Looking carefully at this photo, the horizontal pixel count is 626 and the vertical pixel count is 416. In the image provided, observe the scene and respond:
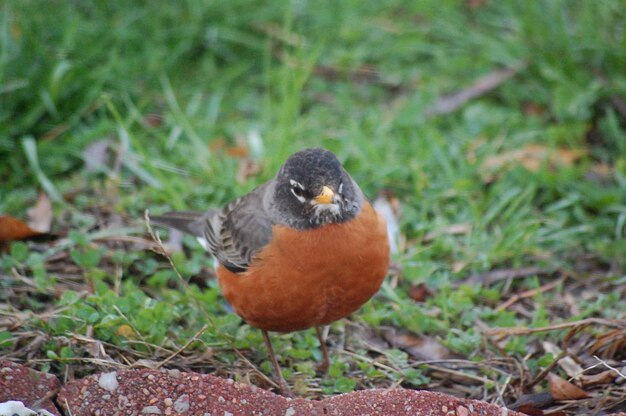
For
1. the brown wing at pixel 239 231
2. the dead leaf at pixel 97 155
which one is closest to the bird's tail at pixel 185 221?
the brown wing at pixel 239 231

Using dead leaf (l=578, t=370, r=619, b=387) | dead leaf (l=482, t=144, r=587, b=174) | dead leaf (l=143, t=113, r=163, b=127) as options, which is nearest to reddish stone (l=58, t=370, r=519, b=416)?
dead leaf (l=578, t=370, r=619, b=387)

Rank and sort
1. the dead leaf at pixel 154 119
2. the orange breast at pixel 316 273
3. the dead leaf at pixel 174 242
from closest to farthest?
the orange breast at pixel 316 273 < the dead leaf at pixel 174 242 < the dead leaf at pixel 154 119

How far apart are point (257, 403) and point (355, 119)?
383cm

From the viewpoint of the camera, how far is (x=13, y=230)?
545cm

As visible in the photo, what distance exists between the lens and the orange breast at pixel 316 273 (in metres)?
4.34

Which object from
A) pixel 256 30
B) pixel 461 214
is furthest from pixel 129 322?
pixel 256 30

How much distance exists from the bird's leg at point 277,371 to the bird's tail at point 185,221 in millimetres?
977

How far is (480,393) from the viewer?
14.8 ft

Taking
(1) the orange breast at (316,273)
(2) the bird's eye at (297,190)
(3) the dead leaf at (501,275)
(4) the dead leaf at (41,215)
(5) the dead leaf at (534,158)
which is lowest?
(3) the dead leaf at (501,275)

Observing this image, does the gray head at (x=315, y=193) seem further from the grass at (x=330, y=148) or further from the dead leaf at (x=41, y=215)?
the dead leaf at (x=41, y=215)

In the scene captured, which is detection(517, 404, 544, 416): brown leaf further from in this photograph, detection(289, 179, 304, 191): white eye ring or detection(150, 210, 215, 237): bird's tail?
detection(150, 210, 215, 237): bird's tail

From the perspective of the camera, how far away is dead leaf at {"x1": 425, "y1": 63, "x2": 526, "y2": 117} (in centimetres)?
725

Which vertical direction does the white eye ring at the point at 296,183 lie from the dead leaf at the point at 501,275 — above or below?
above

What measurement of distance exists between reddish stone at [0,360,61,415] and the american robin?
3.67ft
